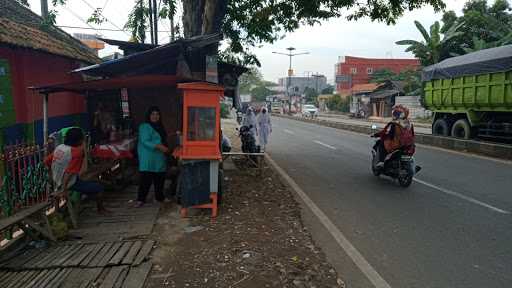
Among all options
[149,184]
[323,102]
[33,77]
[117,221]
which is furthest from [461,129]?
[323,102]

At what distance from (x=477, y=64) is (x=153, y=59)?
11.4 meters

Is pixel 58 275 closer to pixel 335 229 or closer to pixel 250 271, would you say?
pixel 250 271

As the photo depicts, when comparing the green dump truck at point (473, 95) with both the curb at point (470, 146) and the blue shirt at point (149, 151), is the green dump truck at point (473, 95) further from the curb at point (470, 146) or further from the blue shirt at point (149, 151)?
the blue shirt at point (149, 151)

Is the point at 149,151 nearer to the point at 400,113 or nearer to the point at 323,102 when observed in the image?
the point at 400,113

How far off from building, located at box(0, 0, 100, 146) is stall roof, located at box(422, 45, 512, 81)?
12.3m

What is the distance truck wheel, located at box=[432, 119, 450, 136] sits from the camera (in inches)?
679

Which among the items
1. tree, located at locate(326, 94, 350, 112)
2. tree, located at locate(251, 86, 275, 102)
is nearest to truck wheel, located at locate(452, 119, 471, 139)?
tree, located at locate(326, 94, 350, 112)

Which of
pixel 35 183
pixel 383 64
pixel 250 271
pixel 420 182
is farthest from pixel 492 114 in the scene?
pixel 383 64

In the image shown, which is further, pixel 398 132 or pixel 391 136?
pixel 391 136

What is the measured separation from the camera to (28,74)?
863cm

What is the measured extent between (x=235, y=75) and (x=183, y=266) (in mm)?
7023

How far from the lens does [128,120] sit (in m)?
9.98

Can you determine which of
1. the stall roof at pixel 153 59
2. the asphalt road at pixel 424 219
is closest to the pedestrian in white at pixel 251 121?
the asphalt road at pixel 424 219

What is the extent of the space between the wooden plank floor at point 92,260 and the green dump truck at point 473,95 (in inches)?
474
